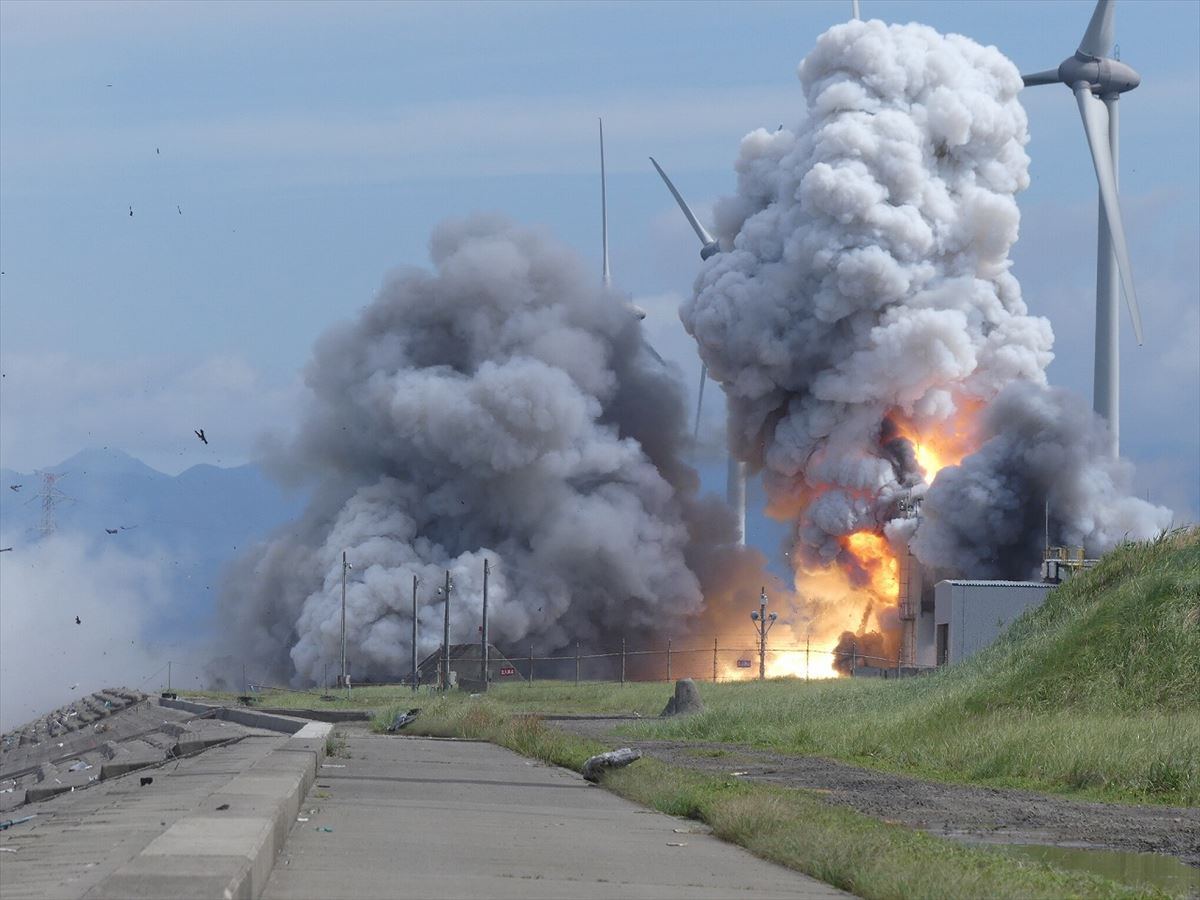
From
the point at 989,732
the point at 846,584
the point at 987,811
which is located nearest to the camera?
the point at 987,811

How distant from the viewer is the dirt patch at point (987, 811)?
747 inches

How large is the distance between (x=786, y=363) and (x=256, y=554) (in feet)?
124

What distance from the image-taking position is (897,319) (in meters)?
82.7

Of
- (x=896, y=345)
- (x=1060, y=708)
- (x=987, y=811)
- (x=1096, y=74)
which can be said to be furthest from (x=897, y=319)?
(x=987, y=811)

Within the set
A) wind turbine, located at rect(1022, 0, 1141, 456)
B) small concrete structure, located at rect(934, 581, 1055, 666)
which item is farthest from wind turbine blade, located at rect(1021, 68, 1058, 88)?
small concrete structure, located at rect(934, 581, 1055, 666)

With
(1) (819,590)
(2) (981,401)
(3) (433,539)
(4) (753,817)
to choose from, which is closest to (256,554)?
(3) (433,539)

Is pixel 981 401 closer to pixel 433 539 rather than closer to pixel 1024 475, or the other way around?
pixel 1024 475

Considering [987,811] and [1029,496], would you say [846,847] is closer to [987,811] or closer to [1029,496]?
[987,811]

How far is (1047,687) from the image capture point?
34.2 metres

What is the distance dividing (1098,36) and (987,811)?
76896 millimetres

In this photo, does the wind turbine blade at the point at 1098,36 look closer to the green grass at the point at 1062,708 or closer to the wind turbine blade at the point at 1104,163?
the wind turbine blade at the point at 1104,163

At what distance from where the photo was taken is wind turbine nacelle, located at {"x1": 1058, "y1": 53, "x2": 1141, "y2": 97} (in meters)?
91.3

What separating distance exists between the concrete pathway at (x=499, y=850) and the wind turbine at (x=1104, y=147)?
6391cm

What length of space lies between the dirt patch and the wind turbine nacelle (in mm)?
66633
